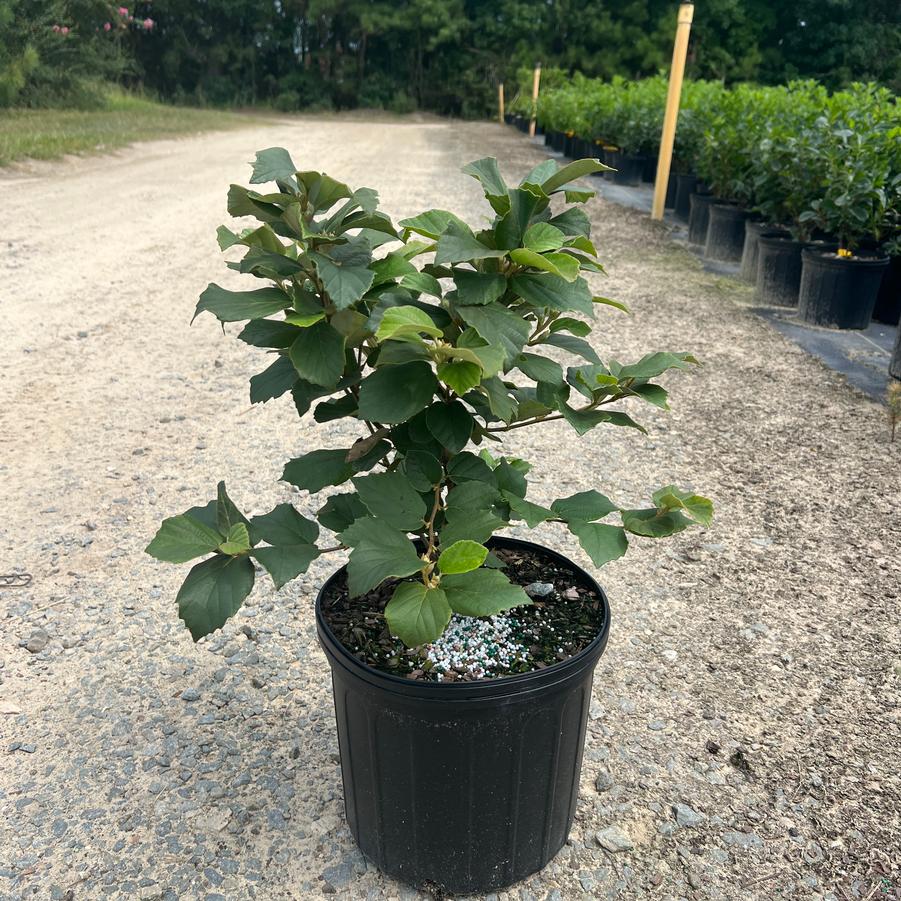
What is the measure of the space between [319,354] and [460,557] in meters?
0.36

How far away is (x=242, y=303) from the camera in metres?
1.25

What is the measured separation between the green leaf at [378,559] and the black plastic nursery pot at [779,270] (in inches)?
220

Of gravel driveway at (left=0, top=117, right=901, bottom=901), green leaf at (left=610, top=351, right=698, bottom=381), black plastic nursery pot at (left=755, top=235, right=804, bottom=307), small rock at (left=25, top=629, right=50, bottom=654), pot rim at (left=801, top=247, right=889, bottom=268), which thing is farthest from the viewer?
black plastic nursery pot at (left=755, top=235, right=804, bottom=307)

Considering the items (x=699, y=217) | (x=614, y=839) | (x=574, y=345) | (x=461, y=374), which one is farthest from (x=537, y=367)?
(x=699, y=217)

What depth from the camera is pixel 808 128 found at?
20.1 feet

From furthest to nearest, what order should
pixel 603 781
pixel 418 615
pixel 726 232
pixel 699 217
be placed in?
pixel 699 217, pixel 726 232, pixel 603 781, pixel 418 615

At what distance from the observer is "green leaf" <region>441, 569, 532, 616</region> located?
122cm

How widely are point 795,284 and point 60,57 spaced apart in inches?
685

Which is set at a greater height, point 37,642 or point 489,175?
point 489,175

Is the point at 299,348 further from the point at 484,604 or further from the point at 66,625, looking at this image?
the point at 66,625

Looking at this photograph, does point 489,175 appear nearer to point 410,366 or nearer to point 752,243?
point 410,366

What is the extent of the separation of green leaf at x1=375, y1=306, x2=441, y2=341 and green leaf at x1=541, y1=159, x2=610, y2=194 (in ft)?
0.94

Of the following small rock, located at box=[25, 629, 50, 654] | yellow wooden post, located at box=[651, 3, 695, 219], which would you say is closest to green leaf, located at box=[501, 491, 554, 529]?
small rock, located at box=[25, 629, 50, 654]

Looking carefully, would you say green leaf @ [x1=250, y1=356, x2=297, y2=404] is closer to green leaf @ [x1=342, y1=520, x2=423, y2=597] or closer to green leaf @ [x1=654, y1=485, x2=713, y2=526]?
green leaf @ [x1=342, y1=520, x2=423, y2=597]
